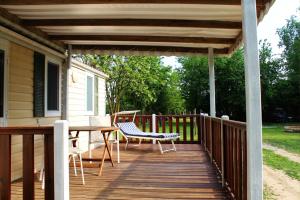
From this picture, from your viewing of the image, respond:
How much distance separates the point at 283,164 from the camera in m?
8.36

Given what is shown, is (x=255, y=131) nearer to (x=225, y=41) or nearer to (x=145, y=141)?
(x=225, y=41)

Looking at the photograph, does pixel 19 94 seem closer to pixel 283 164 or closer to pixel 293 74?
pixel 283 164

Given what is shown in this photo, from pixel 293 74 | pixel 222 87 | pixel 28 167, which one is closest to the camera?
pixel 28 167

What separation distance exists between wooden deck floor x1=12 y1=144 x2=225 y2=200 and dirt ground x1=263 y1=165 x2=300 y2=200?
1.23 metres


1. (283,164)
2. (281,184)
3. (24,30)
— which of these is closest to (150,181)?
(24,30)

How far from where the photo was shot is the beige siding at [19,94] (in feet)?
16.2

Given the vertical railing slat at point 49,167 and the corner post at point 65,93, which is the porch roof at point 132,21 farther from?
the vertical railing slat at point 49,167

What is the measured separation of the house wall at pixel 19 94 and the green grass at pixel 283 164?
204 inches

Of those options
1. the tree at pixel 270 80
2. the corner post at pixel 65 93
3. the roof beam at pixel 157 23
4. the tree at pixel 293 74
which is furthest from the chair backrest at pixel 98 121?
the tree at pixel 293 74

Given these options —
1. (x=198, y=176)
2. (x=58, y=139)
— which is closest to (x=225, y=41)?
(x=198, y=176)

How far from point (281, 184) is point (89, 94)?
5.03m

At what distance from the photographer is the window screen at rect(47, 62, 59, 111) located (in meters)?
6.25

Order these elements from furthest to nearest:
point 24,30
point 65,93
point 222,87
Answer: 1. point 222,87
2. point 65,93
3. point 24,30

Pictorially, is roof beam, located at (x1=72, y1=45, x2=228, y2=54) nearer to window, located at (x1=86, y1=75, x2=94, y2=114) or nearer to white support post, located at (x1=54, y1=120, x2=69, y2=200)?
window, located at (x1=86, y1=75, x2=94, y2=114)
